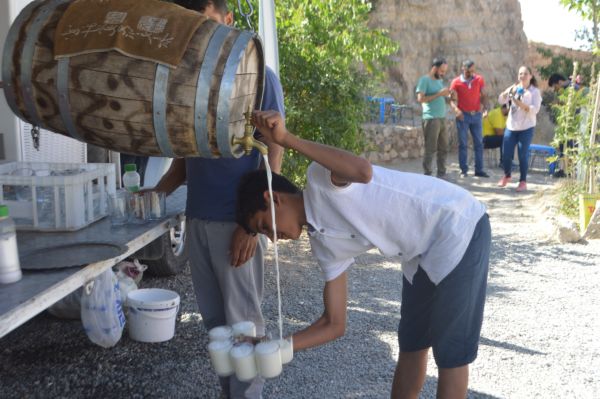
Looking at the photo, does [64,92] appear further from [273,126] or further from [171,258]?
[171,258]

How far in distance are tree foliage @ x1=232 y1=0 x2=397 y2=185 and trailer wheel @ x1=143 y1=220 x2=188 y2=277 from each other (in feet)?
5.52

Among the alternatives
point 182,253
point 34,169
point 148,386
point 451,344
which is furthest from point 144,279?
point 451,344

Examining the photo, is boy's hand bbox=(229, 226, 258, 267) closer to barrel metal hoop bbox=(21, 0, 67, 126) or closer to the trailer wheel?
barrel metal hoop bbox=(21, 0, 67, 126)

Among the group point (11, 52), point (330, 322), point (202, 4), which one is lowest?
point (330, 322)

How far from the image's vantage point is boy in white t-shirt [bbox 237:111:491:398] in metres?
2.25

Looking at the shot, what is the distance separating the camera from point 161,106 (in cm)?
225

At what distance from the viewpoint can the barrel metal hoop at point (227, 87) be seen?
2.22m

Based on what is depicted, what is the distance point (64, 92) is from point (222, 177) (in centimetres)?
79

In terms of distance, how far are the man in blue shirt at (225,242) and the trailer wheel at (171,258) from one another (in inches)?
73.8

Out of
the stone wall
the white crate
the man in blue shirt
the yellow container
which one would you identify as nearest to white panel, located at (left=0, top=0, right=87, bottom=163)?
the white crate

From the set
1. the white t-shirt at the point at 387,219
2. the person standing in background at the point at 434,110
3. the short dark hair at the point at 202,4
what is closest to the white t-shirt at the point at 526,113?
the person standing in background at the point at 434,110

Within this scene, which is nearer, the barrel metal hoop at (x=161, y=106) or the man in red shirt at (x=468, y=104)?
the barrel metal hoop at (x=161, y=106)

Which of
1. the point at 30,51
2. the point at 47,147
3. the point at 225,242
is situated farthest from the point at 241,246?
the point at 47,147

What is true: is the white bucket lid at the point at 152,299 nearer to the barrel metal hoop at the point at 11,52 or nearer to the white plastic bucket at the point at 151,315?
the white plastic bucket at the point at 151,315
